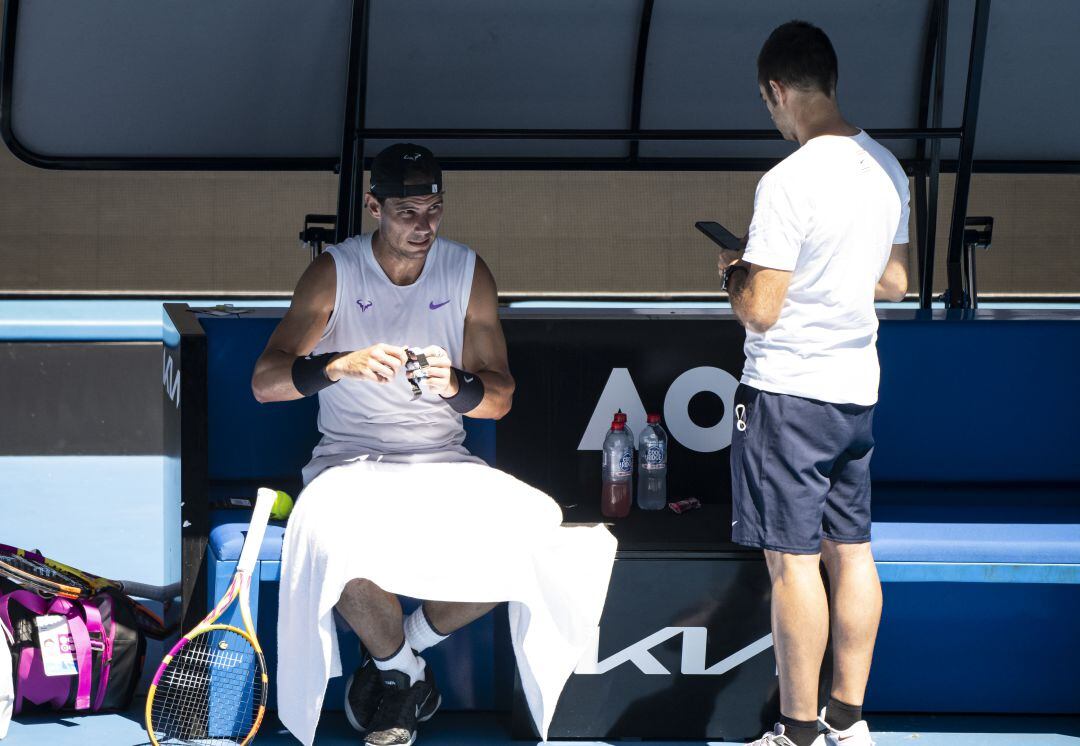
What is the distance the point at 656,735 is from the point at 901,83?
2.74 m

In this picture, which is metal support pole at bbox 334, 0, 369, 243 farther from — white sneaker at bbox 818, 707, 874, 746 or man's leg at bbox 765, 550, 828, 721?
white sneaker at bbox 818, 707, 874, 746

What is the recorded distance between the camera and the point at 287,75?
453cm

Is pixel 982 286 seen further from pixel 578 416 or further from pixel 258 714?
pixel 258 714

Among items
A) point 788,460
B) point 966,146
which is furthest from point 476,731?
point 966,146

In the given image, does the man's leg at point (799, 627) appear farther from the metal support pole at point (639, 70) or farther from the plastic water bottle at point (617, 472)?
the metal support pole at point (639, 70)

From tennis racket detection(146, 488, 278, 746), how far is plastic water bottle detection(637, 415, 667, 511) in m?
1.00

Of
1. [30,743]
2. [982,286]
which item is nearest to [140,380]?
[30,743]

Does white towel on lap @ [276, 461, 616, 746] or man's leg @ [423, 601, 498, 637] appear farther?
man's leg @ [423, 601, 498, 637]

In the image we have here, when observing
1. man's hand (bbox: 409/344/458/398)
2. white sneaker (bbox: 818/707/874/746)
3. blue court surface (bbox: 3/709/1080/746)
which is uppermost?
man's hand (bbox: 409/344/458/398)

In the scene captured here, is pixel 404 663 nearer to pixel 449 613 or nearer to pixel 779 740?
pixel 449 613

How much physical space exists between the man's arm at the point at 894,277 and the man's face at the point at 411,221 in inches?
43.0

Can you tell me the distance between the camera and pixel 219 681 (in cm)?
290

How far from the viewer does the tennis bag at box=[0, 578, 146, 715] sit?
10.1ft

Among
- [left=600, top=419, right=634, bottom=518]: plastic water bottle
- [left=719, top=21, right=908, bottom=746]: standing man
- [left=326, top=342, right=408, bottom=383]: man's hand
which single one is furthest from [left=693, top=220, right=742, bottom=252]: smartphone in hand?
[left=326, top=342, right=408, bottom=383]: man's hand
